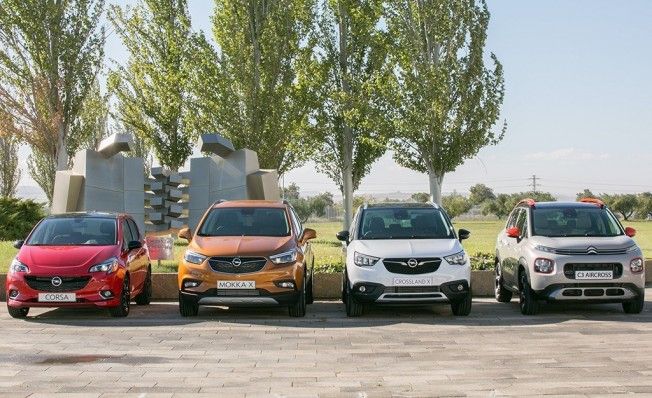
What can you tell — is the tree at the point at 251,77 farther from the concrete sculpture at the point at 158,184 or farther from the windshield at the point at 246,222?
the windshield at the point at 246,222

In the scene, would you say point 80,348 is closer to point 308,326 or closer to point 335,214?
point 308,326

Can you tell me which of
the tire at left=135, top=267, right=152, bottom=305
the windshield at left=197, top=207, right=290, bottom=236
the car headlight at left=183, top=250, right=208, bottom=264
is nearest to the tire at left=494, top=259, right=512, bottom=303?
the windshield at left=197, top=207, right=290, bottom=236

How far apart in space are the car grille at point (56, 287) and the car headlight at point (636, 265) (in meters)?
8.19

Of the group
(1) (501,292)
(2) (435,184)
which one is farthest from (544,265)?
(2) (435,184)

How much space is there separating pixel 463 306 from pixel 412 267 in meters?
1.20

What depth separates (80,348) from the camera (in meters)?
11.0

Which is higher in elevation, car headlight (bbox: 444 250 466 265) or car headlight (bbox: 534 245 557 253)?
car headlight (bbox: 534 245 557 253)

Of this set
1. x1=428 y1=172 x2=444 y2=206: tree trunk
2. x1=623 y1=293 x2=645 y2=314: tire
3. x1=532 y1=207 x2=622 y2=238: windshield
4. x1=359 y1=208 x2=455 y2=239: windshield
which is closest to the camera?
x1=623 y1=293 x2=645 y2=314: tire

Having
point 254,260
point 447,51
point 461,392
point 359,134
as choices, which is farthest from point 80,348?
point 359,134

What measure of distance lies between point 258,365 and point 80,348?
8.60 ft

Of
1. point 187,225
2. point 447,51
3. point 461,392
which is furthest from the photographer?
point 447,51

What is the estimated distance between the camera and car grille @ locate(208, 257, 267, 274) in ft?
Answer: 44.4

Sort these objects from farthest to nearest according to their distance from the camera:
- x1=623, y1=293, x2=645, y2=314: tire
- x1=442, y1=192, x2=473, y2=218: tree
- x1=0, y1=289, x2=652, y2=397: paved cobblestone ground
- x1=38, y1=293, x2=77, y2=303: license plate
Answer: x1=442, y1=192, x2=473, y2=218: tree, x1=623, y1=293, x2=645, y2=314: tire, x1=38, y1=293, x2=77, y2=303: license plate, x1=0, y1=289, x2=652, y2=397: paved cobblestone ground

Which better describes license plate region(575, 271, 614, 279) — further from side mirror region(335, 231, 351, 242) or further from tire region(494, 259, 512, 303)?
side mirror region(335, 231, 351, 242)
